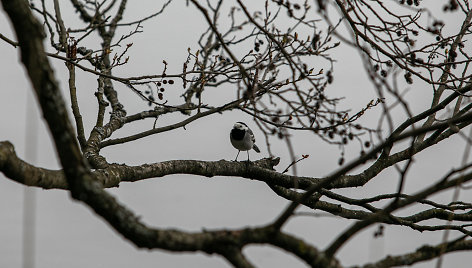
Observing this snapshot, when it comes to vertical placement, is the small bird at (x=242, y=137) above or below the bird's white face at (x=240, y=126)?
below

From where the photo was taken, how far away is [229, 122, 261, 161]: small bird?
8.84 m

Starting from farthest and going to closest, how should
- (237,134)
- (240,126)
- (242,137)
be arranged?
1. (240,126)
2. (237,134)
3. (242,137)

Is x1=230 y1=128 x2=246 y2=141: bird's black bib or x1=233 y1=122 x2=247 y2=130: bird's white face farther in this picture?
x1=233 y1=122 x2=247 y2=130: bird's white face

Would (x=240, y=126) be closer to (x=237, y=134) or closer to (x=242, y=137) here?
(x=237, y=134)

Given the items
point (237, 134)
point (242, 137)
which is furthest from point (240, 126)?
point (242, 137)

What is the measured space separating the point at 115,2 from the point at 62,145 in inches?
251

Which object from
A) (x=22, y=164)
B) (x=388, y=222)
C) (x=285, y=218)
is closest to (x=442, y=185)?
(x=285, y=218)

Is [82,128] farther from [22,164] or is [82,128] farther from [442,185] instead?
[442,185]

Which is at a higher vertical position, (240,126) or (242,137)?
(240,126)

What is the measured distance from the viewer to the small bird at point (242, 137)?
884 cm

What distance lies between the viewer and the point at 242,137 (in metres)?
8.84

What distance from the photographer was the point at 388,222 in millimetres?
4922

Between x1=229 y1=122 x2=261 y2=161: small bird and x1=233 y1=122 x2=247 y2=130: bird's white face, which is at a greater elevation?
x1=233 y1=122 x2=247 y2=130: bird's white face

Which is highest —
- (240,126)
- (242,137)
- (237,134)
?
(240,126)
